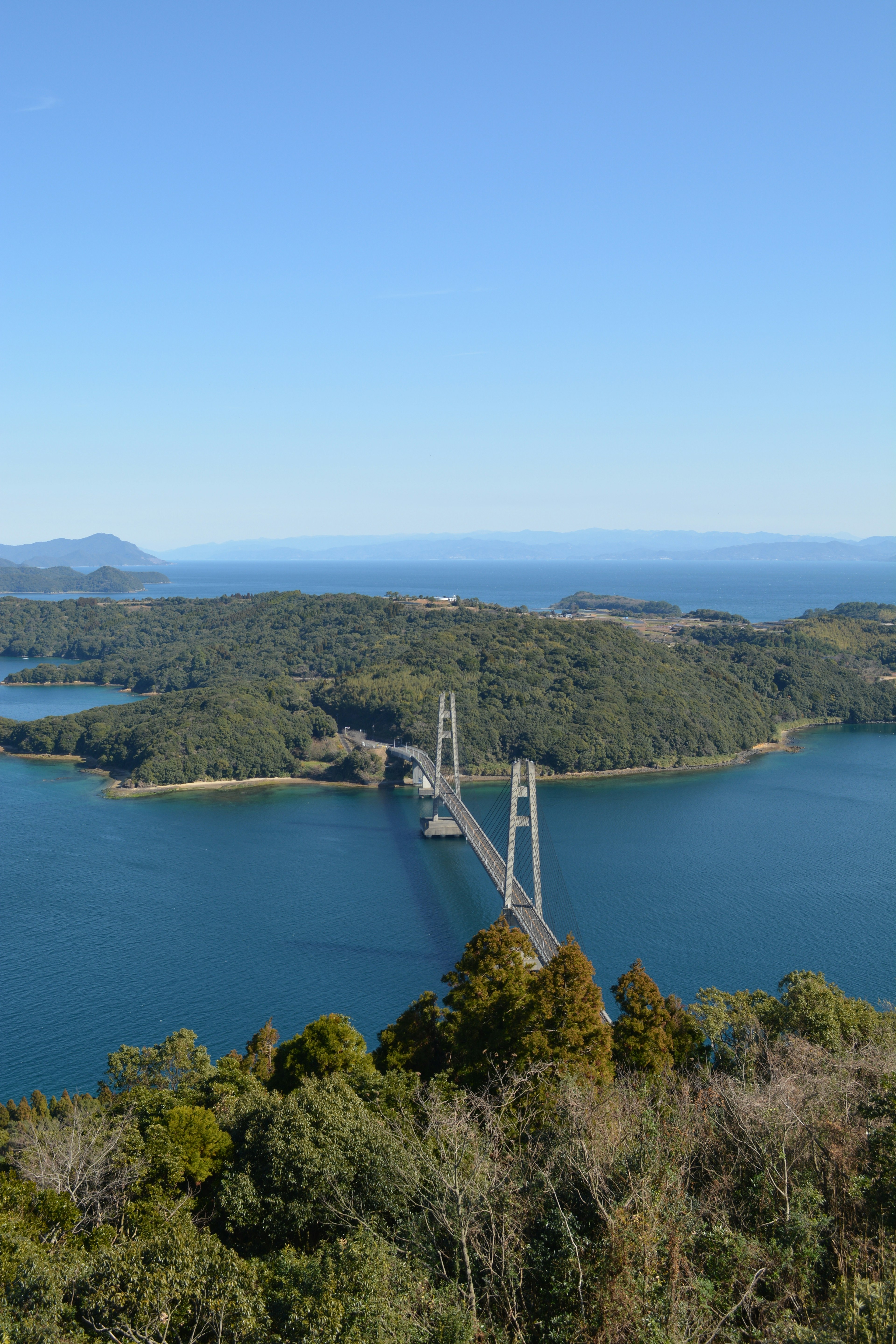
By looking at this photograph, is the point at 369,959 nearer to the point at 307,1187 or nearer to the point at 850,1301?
the point at 307,1187

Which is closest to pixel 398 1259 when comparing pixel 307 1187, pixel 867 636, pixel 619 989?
pixel 307 1187

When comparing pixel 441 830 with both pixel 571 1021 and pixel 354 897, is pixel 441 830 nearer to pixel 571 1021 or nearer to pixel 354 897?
pixel 354 897

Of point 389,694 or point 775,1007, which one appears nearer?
point 775,1007

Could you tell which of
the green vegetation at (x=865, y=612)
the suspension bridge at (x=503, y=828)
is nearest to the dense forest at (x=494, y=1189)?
the suspension bridge at (x=503, y=828)

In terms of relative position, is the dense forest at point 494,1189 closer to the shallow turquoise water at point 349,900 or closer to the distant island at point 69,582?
the shallow turquoise water at point 349,900

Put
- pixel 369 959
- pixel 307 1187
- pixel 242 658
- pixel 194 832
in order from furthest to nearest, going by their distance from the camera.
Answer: pixel 242 658, pixel 194 832, pixel 369 959, pixel 307 1187

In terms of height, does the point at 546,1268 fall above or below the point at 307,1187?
above

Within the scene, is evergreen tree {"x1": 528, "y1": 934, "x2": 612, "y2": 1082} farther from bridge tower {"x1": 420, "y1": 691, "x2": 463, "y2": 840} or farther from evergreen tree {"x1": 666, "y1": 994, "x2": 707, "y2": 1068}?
bridge tower {"x1": 420, "y1": 691, "x2": 463, "y2": 840}
